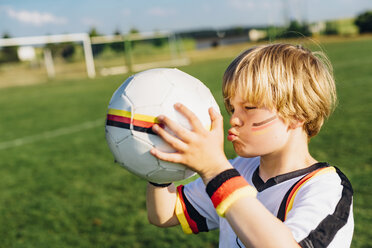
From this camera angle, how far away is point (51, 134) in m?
9.18

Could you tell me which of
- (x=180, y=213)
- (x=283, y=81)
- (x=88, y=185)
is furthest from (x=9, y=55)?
(x=283, y=81)

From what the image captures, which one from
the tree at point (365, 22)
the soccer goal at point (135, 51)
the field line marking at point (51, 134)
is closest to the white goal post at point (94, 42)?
the soccer goal at point (135, 51)

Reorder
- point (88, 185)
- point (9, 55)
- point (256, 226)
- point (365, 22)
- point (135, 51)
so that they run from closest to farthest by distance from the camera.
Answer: point (256, 226), point (88, 185), point (135, 51), point (9, 55), point (365, 22)

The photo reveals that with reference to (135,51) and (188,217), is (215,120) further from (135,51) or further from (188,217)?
(135,51)

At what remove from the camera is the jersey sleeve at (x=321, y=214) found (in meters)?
1.44

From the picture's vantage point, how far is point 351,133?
687 cm

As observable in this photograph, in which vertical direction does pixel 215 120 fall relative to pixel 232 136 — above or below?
above

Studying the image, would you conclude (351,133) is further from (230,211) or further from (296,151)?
(230,211)

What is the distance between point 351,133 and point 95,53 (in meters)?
25.9

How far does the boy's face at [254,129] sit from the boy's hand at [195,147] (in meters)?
0.23

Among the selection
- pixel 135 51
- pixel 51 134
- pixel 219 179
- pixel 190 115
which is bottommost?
pixel 135 51

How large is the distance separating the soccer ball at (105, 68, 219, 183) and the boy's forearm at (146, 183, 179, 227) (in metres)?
0.34

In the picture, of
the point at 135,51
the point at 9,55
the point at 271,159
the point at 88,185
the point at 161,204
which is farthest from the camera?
the point at 9,55

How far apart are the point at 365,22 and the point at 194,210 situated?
46812mm
